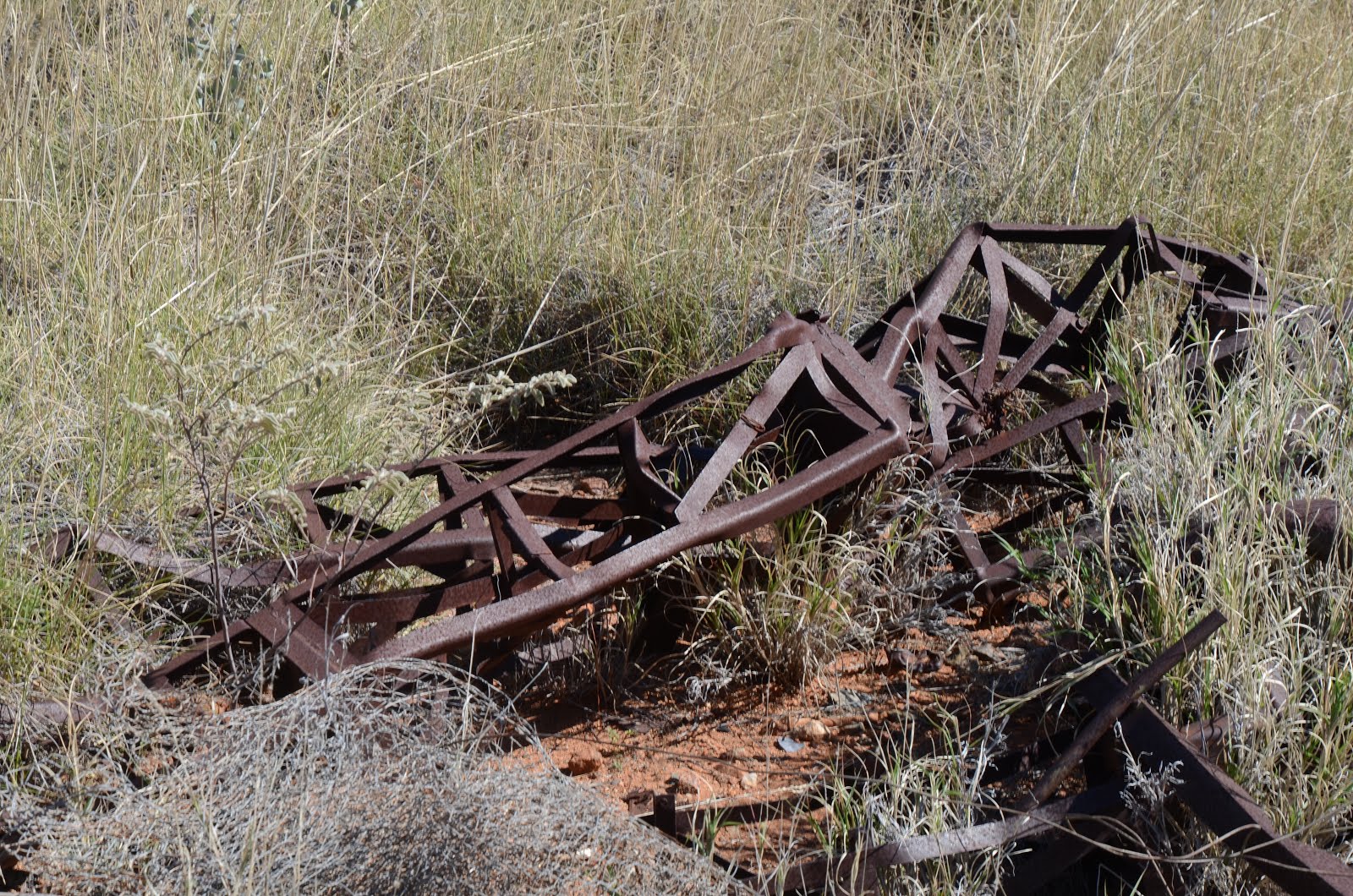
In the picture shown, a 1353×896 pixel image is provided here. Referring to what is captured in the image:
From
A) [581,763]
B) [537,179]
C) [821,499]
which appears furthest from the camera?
[537,179]

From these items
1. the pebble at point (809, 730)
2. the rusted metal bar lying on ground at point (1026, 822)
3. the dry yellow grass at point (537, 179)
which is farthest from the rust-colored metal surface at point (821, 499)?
the pebble at point (809, 730)

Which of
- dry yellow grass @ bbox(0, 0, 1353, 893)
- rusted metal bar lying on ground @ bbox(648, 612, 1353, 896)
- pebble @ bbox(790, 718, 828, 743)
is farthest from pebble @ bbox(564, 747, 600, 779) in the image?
dry yellow grass @ bbox(0, 0, 1353, 893)

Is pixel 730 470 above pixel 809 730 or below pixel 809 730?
above

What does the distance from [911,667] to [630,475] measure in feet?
3.09

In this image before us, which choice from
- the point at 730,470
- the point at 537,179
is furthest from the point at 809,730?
the point at 537,179

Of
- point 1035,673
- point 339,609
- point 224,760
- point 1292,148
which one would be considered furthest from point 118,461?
point 1292,148

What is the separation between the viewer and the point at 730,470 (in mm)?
2840

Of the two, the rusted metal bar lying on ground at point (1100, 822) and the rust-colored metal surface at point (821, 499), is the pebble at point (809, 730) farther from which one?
the rusted metal bar lying on ground at point (1100, 822)

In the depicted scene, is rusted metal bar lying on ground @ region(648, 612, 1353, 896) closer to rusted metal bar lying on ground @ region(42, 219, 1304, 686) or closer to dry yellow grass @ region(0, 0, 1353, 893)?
rusted metal bar lying on ground @ region(42, 219, 1304, 686)

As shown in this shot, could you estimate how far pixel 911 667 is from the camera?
3258mm

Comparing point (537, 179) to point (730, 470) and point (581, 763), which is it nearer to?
point (730, 470)

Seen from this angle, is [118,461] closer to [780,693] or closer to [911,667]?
[780,693]

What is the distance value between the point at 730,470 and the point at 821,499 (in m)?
0.51

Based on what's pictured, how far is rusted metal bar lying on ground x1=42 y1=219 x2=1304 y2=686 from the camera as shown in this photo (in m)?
2.63
